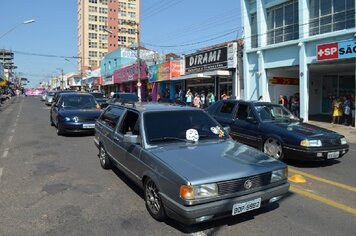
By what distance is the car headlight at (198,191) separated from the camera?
401cm

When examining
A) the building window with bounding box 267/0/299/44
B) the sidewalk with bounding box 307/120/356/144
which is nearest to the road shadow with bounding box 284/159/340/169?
the sidewalk with bounding box 307/120/356/144

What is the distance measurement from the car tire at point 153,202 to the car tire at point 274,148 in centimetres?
435

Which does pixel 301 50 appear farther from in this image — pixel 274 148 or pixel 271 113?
pixel 274 148

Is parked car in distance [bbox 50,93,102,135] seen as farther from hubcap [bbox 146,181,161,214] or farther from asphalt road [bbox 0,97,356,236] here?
hubcap [bbox 146,181,161,214]

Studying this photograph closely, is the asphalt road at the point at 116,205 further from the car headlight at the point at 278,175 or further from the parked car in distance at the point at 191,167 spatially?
the car headlight at the point at 278,175

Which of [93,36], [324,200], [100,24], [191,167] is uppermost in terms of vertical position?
[100,24]

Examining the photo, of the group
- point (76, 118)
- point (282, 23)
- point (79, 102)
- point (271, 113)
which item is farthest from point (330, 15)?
point (76, 118)

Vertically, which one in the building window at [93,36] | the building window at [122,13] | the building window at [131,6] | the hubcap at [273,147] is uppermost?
the building window at [131,6]

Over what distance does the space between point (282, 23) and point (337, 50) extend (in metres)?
5.42

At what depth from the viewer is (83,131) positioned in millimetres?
12922

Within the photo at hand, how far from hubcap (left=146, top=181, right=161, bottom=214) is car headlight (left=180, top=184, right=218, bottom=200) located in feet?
2.33

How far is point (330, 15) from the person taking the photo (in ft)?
61.5

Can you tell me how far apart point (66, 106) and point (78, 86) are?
9921 cm

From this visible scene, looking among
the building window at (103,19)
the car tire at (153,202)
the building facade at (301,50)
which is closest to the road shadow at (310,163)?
the car tire at (153,202)
